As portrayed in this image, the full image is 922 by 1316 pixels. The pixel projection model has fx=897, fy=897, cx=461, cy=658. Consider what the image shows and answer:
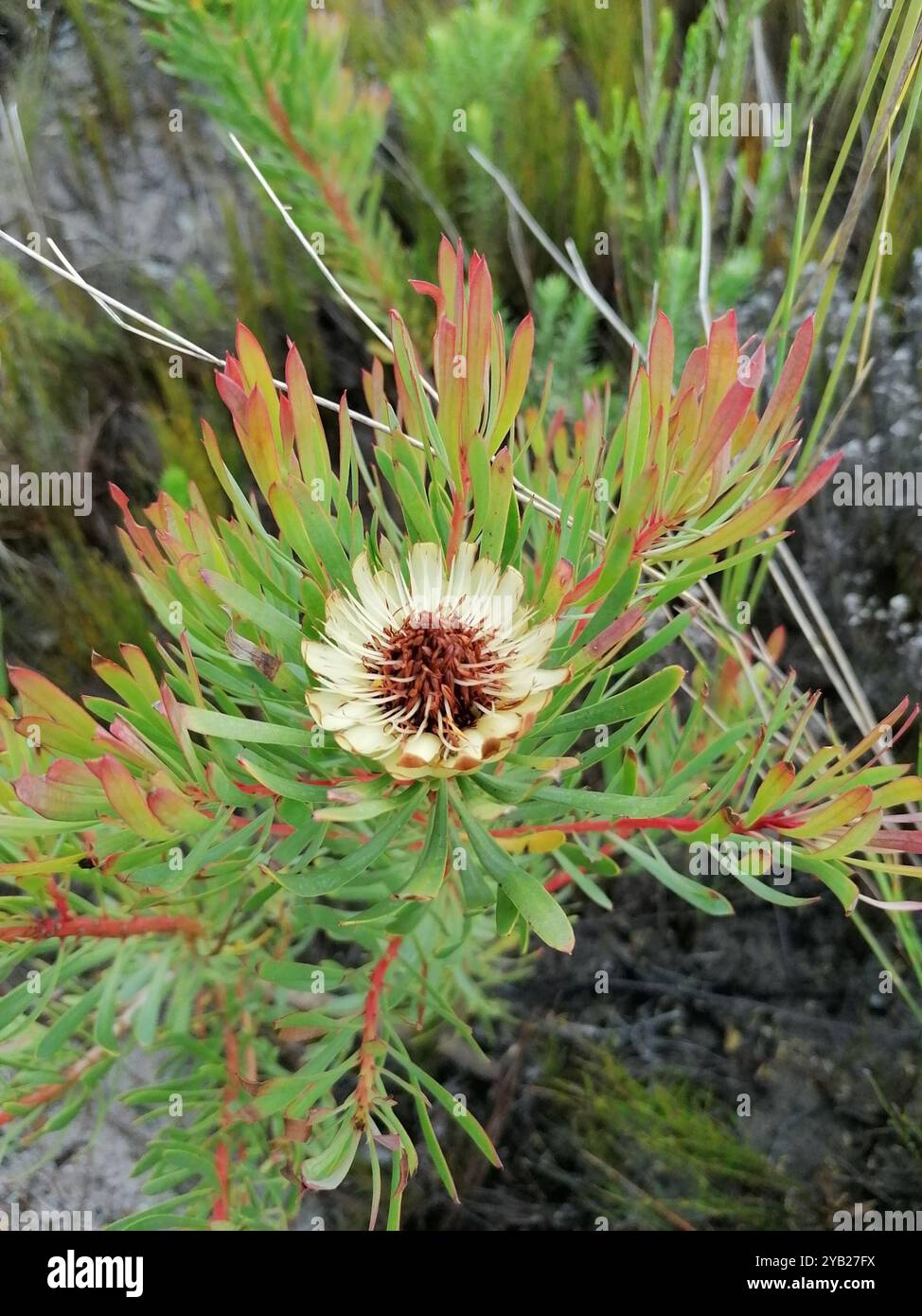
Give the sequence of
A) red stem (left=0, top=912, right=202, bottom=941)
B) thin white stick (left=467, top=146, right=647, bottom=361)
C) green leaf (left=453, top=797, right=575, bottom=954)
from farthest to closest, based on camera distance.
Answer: thin white stick (left=467, top=146, right=647, bottom=361), red stem (left=0, top=912, right=202, bottom=941), green leaf (left=453, top=797, right=575, bottom=954)


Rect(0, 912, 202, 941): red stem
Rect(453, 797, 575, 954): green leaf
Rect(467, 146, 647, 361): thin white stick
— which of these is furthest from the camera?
Rect(467, 146, 647, 361): thin white stick

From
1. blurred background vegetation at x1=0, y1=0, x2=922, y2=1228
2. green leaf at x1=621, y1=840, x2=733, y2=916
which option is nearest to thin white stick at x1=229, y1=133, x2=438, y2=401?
blurred background vegetation at x1=0, y1=0, x2=922, y2=1228

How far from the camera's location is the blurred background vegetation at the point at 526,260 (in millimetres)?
594

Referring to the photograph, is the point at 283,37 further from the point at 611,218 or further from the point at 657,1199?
the point at 657,1199

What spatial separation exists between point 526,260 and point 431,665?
0.48 m

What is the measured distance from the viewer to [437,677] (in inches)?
12.4

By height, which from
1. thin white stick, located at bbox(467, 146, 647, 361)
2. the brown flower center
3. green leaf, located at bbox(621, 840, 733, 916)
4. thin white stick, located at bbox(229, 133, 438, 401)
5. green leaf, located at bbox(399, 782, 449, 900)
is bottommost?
green leaf, located at bbox(621, 840, 733, 916)

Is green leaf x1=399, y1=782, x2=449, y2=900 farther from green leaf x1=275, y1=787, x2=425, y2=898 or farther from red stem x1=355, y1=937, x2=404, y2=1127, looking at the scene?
red stem x1=355, y1=937, x2=404, y2=1127

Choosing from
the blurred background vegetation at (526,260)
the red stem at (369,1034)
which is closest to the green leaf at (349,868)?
the red stem at (369,1034)

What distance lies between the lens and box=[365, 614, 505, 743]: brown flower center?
0.31 m

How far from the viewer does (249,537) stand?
13.1 inches

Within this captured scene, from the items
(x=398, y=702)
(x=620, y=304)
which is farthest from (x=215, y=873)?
(x=620, y=304)

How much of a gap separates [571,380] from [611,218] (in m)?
0.12

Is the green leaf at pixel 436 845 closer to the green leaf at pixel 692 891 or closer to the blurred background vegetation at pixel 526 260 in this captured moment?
the green leaf at pixel 692 891
